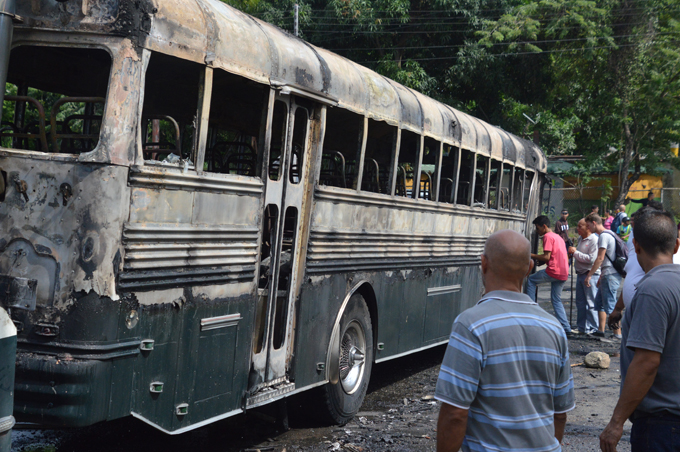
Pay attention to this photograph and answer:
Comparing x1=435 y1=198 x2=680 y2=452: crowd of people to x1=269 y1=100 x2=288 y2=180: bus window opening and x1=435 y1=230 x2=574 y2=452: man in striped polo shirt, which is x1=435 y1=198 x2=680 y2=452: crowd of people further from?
x1=269 y1=100 x2=288 y2=180: bus window opening

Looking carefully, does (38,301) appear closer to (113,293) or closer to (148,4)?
(113,293)

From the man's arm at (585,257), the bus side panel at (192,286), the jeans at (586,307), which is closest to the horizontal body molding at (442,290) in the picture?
the man's arm at (585,257)

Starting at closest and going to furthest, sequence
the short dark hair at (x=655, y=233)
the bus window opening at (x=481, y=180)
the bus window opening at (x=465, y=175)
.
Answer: the short dark hair at (x=655, y=233), the bus window opening at (x=465, y=175), the bus window opening at (x=481, y=180)

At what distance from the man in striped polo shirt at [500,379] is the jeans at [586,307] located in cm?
912

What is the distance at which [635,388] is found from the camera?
3107mm

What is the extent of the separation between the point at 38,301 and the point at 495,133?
761 centimetres

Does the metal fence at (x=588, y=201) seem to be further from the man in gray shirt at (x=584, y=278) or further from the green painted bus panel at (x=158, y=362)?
the green painted bus panel at (x=158, y=362)

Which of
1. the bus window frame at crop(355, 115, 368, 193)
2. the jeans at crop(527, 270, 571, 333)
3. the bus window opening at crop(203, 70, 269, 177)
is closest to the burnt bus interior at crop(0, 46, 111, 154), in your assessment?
the bus window opening at crop(203, 70, 269, 177)

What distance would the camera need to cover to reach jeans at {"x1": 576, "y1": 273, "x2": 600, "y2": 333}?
1125 cm

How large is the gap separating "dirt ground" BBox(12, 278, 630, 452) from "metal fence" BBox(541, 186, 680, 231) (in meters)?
20.1

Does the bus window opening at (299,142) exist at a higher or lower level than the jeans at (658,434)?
higher

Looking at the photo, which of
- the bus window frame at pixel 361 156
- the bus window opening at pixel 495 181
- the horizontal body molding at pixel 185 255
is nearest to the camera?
the horizontal body molding at pixel 185 255

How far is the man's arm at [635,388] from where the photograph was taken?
3105 mm

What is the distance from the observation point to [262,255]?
561cm
